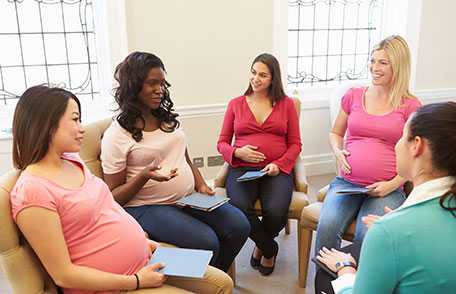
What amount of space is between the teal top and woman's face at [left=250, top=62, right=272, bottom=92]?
5.15 feet

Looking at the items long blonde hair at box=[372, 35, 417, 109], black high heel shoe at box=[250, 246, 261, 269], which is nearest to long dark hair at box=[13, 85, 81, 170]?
black high heel shoe at box=[250, 246, 261, 269]

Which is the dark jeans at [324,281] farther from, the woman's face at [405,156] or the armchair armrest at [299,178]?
the armchair armrest at [299,178]

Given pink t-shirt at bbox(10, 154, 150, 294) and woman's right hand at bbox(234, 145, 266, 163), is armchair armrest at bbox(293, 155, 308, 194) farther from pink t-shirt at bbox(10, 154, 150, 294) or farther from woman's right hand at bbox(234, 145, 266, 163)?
pink t-shirt at bbox(10, 154, 150, 294)

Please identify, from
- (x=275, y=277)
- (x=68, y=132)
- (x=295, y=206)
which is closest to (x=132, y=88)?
(x=68, y=132)

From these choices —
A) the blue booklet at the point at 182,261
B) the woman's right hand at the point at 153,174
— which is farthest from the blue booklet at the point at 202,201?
the blue booklet at the point at 182,261

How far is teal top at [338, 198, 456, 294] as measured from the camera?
0.98 metres

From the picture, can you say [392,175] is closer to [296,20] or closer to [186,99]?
[186,99]

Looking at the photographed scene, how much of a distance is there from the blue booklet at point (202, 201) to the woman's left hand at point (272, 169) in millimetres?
425

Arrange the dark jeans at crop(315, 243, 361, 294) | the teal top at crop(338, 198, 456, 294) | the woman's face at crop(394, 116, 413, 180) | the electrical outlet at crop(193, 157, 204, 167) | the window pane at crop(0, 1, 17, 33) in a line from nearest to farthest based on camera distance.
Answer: the teal top at crop(338, 198, 456, 294)
the woman's face at crop(394, 116, 413, 180)
the dark jeans at crop(315, 243, 361, 294)
the window pane at crop(0, 1, 17, 33)
the electrical outlet at crop(193, 157, 204, 167)

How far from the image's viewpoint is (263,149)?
249 cm

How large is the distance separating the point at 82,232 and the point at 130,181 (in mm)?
530

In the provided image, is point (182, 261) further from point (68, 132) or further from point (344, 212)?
point (344, 212)

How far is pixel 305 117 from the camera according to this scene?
12.4ft

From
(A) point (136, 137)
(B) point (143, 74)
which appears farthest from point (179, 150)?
(B) point (143, 74)
